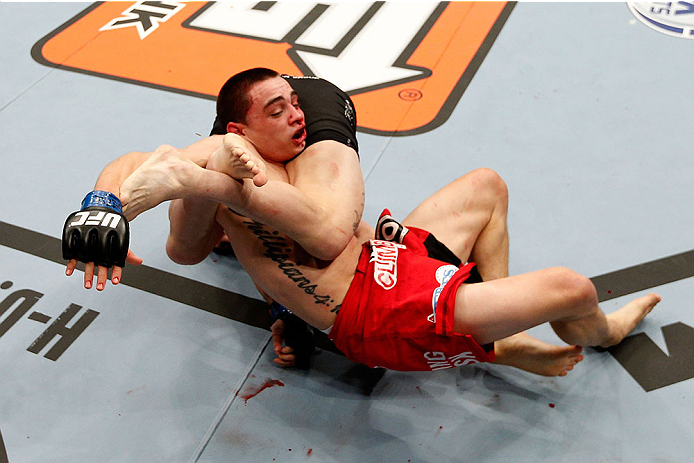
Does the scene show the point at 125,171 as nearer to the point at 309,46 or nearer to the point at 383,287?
the point at 383,287

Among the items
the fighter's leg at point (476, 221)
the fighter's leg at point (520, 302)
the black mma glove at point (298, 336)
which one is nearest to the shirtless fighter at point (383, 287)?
the fighter's leg at point (520, 302)

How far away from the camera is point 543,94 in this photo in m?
3.47

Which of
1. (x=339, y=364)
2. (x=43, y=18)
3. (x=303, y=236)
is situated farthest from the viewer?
(x=43, y=18)

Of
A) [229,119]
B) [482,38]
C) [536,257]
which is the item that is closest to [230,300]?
[229,119]

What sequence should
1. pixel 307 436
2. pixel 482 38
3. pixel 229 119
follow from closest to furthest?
pixel 229 119, pixel 307 436, pixel 482 38

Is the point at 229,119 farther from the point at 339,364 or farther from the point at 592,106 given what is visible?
the point at 592,106

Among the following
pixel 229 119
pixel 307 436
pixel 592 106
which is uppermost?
pixel 229 119

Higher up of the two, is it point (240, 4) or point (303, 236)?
point (303, 236)

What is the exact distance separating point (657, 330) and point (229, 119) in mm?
1636

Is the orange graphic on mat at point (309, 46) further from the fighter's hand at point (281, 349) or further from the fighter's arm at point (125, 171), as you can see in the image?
the fighter's arm at point (125, 171)

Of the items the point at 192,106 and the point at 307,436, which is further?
the point at 192,106

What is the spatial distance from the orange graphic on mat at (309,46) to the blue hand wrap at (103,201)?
6.23ft

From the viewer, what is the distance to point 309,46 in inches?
153

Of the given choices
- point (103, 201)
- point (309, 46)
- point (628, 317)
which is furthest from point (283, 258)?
point (309, 46)
